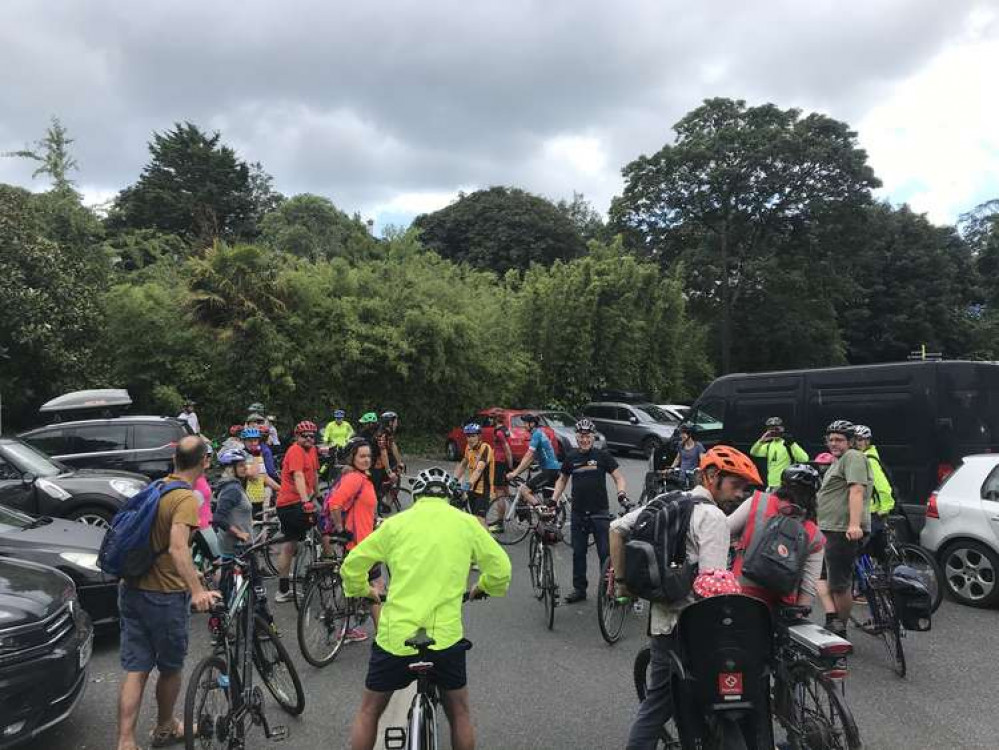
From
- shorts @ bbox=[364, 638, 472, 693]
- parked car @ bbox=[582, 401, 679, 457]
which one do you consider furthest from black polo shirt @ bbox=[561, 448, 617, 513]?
parked car @ bbox=[582, 401, 679, 457]

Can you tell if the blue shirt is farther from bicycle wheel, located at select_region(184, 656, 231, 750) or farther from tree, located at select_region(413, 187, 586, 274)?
tree, located at select_region(413, 187, 586, 274)

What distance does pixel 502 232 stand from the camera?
42.2 meters

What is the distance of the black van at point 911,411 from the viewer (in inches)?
322

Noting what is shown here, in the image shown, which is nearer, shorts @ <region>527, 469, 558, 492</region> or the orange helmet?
the orange helmet

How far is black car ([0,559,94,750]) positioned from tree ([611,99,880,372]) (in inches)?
1303

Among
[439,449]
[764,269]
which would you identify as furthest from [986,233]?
[439,449]

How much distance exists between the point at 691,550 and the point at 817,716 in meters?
1.03

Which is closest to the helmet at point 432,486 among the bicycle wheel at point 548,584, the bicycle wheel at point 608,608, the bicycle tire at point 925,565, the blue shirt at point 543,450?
the bicycle wheel at point 608,608

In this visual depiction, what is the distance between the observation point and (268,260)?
18.7 m

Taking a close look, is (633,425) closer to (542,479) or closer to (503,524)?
(503,524)

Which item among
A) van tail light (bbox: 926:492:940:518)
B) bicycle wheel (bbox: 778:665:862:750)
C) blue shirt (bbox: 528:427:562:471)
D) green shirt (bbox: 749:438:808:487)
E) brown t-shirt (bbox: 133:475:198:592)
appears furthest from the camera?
blue shirt (bbox: 528:427:562:471)

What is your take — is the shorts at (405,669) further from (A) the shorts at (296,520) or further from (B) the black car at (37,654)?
(A) the shorts at (296,520)

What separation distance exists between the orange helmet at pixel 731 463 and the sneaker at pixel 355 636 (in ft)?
12.0

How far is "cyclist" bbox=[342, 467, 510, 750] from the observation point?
299 centimetres
